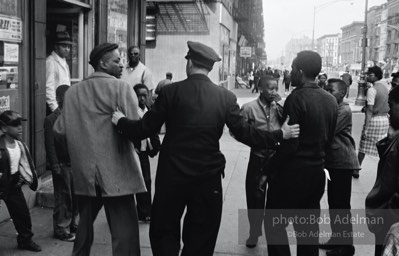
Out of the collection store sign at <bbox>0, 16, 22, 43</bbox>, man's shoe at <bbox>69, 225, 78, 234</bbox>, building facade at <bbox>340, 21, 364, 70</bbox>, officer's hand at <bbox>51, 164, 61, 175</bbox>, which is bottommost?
man's shoe at <bbox>69, 225, 78, 234</bbox>

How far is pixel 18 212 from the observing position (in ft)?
16.0

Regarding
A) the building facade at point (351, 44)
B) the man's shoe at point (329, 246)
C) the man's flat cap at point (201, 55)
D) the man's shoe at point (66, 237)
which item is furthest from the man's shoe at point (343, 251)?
the building facade at point (351, 44)

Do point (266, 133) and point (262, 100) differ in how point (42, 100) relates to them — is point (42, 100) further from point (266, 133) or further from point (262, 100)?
point (266, 133)

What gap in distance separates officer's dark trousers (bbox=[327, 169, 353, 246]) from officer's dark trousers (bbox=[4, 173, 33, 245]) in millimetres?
3142

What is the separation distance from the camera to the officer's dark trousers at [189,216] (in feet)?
12.2

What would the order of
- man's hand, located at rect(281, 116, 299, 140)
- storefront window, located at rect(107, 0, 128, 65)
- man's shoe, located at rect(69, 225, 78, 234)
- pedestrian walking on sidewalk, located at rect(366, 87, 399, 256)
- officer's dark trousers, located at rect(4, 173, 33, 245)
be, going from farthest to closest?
storefront window, located at rect(107, 0, 128, 65), man's shoe, located at rect(69, 225, 78, 234), officer's dark trousers, located at rect(4, 173, 33, 245), man's hand, located at rect(281, 116, 299, 140), pedestrian walking on sidewalk, located at rect(366, 87, 399, 256)

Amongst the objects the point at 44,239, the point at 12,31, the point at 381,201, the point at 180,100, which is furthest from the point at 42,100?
the point at 381,201

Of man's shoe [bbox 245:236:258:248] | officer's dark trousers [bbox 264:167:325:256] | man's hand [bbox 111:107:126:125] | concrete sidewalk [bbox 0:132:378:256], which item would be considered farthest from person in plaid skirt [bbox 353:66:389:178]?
man's hand [bbox 111:107:126:125]

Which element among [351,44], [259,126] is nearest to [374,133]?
[259,126]

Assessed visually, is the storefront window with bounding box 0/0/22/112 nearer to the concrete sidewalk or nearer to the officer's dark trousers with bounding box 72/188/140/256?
the concrete sidewalk

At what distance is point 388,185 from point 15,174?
138 inches

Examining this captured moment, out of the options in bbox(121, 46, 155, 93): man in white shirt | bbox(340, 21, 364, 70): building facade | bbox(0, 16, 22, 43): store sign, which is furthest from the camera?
bbox(340, 21, 364, 70): building facade

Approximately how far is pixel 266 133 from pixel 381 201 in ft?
3.71

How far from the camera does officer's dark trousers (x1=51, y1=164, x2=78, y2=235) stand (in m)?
5.30
